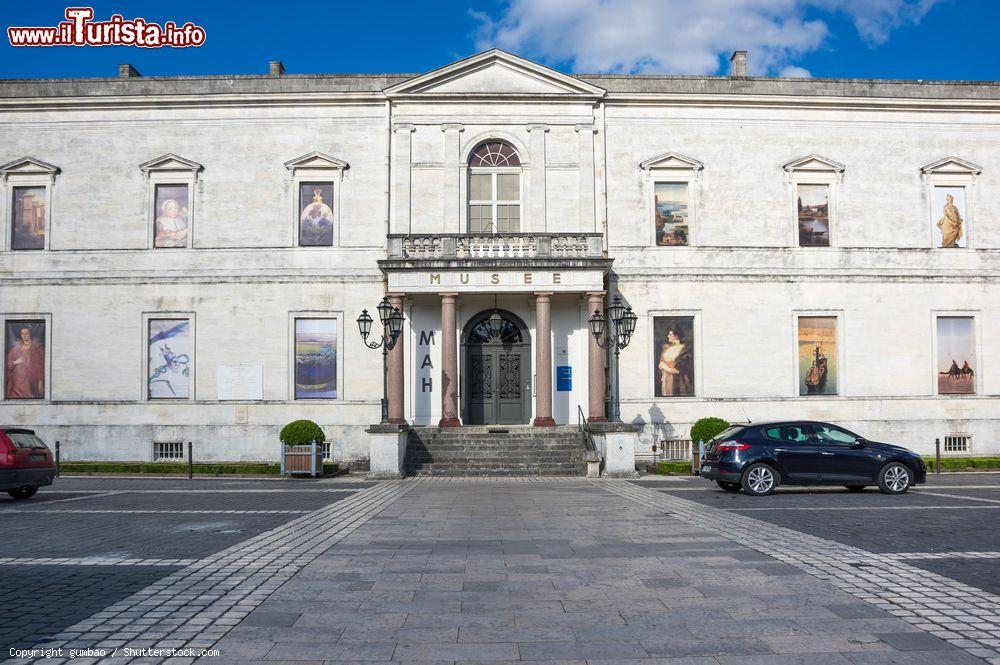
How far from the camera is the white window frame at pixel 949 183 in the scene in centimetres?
2970

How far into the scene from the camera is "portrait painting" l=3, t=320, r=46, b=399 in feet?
94.9

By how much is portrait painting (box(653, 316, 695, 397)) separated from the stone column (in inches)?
277

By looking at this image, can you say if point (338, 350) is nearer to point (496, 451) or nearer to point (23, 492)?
point (496, 451)

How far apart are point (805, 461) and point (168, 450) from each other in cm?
2067

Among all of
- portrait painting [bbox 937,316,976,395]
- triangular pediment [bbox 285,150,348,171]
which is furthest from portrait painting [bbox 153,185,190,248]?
portrait painting [bbox 937,316,976,395]

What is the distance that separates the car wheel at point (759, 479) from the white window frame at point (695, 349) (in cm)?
1074

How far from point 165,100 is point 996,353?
30.4m

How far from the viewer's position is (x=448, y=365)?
26500mm

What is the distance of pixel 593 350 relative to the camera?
26203 millimetres

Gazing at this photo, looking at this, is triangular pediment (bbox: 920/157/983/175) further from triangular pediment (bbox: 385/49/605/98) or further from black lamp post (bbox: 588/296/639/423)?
black lamp post (bbox: 588/296/639/423)

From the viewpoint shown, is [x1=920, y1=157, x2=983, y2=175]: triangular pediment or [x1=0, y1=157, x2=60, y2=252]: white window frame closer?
[x1=0, y1=157, x2=60, y2=252]: white window frame

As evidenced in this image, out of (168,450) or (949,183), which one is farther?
(949,183)

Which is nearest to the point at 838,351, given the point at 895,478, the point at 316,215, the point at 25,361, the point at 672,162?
the point at 672,162

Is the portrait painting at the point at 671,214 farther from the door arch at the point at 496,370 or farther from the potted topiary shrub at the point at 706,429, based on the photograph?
the potted topiary shrub at the point at 706,429
